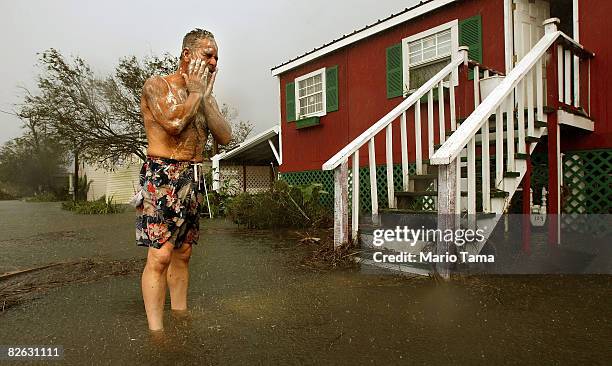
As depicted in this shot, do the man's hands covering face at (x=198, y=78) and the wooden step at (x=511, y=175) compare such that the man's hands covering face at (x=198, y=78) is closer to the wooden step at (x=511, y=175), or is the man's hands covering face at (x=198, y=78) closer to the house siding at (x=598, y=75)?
the wooden step at (x=511, y=175)

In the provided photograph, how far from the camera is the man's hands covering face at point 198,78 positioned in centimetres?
218

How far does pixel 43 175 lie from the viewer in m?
37.8

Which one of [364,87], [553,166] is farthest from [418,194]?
[364,87]

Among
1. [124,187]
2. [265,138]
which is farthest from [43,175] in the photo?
[265,138]

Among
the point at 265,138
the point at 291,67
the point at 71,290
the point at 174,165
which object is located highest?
the point at 291,67

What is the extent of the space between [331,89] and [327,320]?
8.22 metres

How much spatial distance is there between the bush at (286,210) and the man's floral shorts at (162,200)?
5.37 metres

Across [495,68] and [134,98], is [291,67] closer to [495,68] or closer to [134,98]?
[495,68]

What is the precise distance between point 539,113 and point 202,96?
13.0 ft

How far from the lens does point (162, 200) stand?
2201mm

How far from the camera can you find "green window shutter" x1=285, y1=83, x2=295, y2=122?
1129 cm
